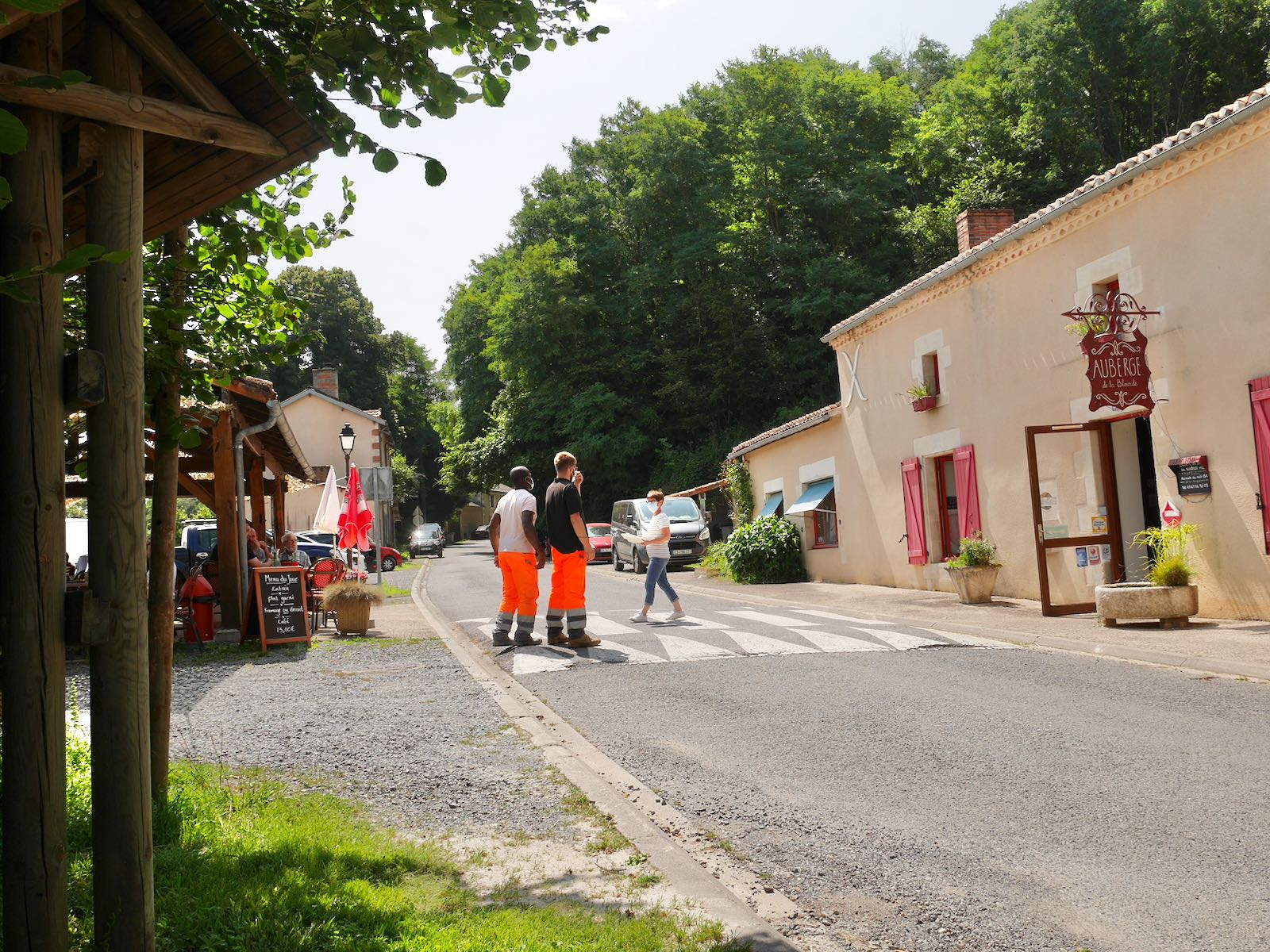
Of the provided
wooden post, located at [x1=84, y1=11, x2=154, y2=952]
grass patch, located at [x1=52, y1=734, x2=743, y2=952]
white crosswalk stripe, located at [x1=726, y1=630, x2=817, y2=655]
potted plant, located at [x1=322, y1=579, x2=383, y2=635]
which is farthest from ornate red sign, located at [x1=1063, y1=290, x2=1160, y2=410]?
wooden post, located at [x1=84, y1=11, x2=154, y2=952]

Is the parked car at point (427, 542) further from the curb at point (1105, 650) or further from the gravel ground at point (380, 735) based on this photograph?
the gravel ground at point (380, 735)

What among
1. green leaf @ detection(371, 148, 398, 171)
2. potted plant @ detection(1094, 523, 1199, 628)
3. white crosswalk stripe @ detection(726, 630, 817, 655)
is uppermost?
green leaf @ detection(371, 148, 398, 171)

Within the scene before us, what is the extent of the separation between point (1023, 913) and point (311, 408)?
49.0m

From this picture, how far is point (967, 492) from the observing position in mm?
17062

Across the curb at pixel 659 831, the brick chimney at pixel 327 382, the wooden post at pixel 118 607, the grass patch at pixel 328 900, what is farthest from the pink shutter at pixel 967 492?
the brick chimney at pixel 327 382

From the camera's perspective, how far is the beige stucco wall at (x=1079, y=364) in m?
11.4

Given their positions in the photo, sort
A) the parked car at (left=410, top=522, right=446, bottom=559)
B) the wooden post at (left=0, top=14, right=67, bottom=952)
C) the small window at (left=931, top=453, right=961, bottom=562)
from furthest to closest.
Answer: the parked car at (left=410, top=522, right=446, bottom=559)
the small window at (left=931, top=453, right=961, bottom=562)
the wooden post at (left=0, top=14, right=67, bottom=952)

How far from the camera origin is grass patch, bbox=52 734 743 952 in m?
3.33

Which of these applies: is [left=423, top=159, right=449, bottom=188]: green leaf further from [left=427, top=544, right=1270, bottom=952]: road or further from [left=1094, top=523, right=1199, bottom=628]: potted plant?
[left=1094, top=523, right=1199, bottom=628]: potted plant

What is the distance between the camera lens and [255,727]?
7.22 m

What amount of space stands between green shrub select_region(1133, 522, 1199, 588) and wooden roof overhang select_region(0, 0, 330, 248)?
32.8ft

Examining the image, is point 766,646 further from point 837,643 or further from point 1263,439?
point 1263,439

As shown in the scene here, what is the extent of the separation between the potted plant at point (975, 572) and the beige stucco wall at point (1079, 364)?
566 mm

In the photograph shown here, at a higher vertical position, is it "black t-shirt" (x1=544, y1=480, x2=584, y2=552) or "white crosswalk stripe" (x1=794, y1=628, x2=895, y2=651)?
"black t-shirt" (x1=544, y1=480, x2=584, y2=552)
